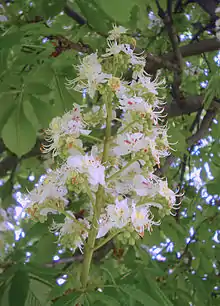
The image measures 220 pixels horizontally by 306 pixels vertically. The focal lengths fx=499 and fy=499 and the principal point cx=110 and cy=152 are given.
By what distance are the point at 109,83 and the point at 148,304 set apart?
1.43 feet

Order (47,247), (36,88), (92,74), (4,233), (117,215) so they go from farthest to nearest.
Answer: (4,233) → (47,247) → (36,88) → (92,74) → (117,215)

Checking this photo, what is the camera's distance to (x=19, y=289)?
3.36 feet

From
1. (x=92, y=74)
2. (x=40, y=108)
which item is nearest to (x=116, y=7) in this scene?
(x=92, y=74)

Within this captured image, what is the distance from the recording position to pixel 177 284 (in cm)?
181

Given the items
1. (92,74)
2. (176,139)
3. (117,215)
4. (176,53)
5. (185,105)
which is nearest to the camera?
(117,215)

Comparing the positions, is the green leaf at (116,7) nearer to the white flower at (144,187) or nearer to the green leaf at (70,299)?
the white flower at (144,187)

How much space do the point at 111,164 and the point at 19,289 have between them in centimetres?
32

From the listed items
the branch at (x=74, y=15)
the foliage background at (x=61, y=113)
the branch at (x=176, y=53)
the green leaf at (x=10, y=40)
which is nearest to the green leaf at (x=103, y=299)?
the foliage background at (x=61, y=113)

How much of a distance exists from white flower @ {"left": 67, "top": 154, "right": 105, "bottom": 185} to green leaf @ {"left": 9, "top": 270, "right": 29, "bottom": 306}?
0.27 meters

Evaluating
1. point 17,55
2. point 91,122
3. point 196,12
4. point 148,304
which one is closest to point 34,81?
point 17,55

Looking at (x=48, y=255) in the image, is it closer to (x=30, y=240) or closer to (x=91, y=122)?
(x=30, y=240)

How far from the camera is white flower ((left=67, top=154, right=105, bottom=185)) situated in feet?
3.08

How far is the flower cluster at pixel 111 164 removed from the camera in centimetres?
95

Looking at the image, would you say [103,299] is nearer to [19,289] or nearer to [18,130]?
[19,289]
